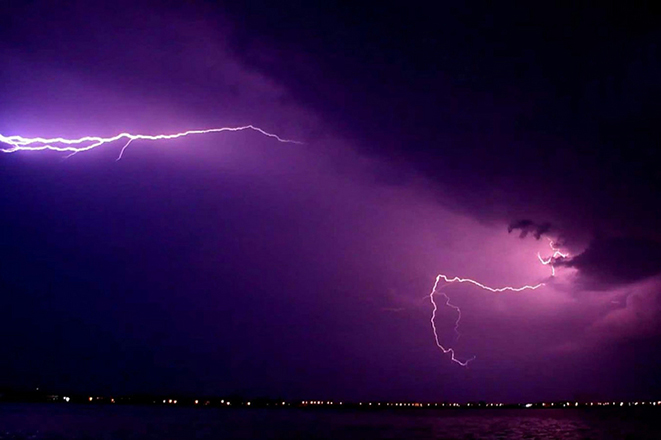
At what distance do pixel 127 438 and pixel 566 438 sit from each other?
26939mm

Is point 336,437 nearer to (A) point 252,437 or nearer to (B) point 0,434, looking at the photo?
(A) point 252,437

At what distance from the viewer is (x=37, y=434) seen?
3488 cm

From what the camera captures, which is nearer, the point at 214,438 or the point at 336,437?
the point at 214,438

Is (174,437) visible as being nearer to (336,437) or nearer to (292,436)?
(292,436)

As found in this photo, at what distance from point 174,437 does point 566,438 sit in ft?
80.1

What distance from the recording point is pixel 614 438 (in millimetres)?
43219

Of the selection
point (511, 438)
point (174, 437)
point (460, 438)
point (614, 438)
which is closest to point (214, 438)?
point (174, 437)

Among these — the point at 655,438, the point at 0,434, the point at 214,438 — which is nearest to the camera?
the point at 0,434

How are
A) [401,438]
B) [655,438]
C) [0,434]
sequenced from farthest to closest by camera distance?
[655,438] → [401,438] → [0,434]

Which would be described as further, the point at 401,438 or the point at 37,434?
the point at 401,438

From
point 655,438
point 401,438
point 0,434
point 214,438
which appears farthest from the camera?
point 655,438

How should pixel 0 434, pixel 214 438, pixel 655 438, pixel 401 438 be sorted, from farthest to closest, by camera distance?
pixel 655 438, pixel 401 438, pixel 214 438, pixel 0 434

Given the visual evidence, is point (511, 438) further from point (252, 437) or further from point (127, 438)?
point (127, 438)

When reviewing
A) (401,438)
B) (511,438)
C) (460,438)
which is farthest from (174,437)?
(511,438)
